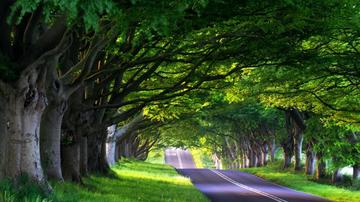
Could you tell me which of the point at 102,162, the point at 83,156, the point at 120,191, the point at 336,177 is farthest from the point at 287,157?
the point at 120,191

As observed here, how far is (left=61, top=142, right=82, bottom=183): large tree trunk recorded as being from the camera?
60.7 ft

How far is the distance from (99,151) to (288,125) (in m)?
23.3

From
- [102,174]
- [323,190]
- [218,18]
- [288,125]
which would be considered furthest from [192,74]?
[288,125]

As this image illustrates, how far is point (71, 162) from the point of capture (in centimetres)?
1886

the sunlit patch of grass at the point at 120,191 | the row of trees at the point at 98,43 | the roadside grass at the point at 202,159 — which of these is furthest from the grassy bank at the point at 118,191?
the roadside grass at the point at 202,159

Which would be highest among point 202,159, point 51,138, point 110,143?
point 51,138

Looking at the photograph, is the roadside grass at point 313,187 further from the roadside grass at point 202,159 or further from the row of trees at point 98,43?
the roadside grass at point 202,159

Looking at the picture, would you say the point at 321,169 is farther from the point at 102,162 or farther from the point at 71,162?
the point at 71,162

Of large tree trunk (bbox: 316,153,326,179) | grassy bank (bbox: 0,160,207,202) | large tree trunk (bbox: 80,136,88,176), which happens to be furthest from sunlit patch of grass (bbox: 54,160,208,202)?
large tree trunk (bbox: 316,153,326,179)

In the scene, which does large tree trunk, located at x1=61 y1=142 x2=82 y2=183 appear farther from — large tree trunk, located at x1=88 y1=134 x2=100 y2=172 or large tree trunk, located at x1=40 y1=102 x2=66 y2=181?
large tree trunk, located at x1=88 y1=134 x2=100 y2=172

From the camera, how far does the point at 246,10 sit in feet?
33.9

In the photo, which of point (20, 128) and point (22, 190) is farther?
point (20, 128)

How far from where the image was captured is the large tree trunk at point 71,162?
60.7 ft

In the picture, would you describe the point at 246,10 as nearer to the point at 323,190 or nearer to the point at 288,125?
the point at 323,190
